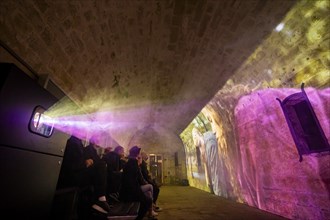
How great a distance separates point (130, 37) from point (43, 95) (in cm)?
255

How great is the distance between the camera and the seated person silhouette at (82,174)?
2.55 m

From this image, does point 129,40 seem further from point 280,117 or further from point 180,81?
point 280,117

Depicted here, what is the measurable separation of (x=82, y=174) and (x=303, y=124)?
13.8ft

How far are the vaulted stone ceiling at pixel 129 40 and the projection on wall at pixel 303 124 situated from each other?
4.67ft

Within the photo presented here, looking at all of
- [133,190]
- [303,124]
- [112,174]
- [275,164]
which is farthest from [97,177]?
[303,124]

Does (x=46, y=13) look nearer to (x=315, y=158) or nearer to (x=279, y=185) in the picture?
(x=315, y=158)

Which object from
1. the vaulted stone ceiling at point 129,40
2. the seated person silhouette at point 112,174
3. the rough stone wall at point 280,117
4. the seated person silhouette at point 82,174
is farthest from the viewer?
the seated person silhouette at point 112,174

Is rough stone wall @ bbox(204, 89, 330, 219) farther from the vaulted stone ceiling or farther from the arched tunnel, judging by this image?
the vaulted stone ceiling

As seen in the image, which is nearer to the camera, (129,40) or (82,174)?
(82,174)

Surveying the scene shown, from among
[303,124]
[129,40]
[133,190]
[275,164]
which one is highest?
[129,40]

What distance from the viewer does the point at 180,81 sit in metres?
5.69

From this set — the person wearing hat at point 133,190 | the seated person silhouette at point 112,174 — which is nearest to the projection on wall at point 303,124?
the person wearing hat at point 133,190

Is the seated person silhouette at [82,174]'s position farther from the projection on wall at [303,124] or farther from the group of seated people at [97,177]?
the projection on wall at [303,124]

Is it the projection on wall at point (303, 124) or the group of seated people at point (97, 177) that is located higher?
the projection on wall at point (303, 124)
